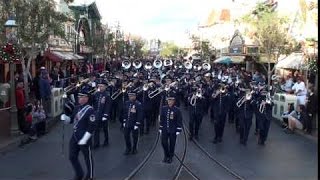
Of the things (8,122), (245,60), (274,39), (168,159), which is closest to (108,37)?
(245,60)

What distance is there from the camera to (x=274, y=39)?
33.6 m

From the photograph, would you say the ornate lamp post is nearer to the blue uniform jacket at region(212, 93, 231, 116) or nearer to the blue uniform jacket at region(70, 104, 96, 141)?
the blue uniform jacket at region(212, 93, 231, 116)

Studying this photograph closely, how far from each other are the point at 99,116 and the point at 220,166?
4158 millimetres

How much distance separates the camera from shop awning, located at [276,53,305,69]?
3333cm

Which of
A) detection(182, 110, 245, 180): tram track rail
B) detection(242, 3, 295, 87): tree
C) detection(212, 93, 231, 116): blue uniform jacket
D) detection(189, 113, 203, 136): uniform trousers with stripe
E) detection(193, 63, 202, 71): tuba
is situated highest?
detection(242, 3, 295, 87): tree

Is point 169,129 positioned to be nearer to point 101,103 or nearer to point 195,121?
point 101,103

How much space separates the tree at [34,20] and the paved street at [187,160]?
5413 millimetres

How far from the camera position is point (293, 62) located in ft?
115

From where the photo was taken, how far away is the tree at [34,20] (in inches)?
876

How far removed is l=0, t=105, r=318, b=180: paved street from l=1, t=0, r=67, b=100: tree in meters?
5.41

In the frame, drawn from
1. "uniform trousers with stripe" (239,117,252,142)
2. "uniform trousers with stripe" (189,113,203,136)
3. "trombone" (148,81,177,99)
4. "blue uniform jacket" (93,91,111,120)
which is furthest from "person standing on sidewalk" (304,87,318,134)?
"blue uniform jacket" (93,91,111,120)

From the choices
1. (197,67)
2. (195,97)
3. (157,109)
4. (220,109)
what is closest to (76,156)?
(195,97)

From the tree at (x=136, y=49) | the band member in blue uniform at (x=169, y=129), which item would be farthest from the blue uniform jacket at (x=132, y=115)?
the tree at (x=136, y=49)

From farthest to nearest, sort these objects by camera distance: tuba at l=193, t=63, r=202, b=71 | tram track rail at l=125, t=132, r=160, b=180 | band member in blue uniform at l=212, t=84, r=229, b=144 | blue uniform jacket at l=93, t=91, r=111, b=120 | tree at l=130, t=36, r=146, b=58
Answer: tree at l=130, t=36, r=146, b=58, tuba at l=193, t=63, r=202, b=71, band member in blue uniform at l=212, t=84, r=229, b=144, blue uniform jacket at l=93, t=91, r=111, b=120, tram track rail at l=125, t=132, r=160, b=180
